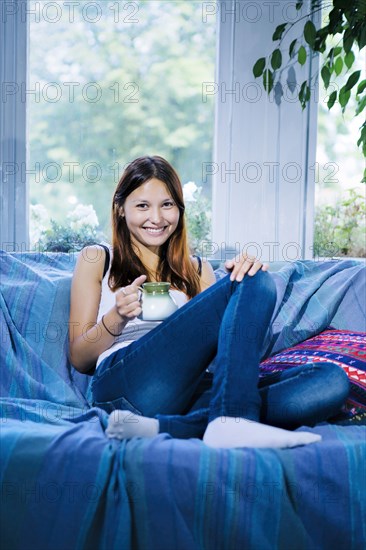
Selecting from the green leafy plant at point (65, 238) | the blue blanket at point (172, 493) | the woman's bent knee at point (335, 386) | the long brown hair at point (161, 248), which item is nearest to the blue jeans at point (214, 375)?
the woman's bent knee at point (335, 386)

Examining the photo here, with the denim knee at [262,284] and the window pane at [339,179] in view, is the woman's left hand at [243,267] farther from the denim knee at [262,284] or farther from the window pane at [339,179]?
the window pane at [339,179]

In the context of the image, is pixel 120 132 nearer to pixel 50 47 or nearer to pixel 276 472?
pixel 50 47

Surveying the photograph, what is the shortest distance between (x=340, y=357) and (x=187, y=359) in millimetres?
437

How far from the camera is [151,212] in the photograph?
190cm

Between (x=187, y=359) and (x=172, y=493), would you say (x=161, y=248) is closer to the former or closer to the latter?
(x=187, y=359)

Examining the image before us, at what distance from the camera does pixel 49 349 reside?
187 centimetres

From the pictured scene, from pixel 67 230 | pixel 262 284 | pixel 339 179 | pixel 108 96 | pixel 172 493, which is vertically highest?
pixel 108 96

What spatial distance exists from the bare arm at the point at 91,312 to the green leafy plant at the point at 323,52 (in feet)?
3.56

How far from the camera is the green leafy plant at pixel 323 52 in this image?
2.29 metres

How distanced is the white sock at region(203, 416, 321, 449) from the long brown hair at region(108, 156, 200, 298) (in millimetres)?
652

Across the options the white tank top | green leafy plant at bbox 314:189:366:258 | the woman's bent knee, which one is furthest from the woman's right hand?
green leafy plant at bbox 314:189:366:258

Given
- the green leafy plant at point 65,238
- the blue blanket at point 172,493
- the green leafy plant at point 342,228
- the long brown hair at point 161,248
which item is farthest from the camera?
the green leafy plant at point 342,228

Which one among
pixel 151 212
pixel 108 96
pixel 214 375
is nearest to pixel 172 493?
pixel 214 375

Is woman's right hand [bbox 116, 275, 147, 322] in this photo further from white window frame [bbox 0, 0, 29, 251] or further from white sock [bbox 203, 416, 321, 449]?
white window frame [bbox 0, 0, 29, 251]
